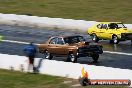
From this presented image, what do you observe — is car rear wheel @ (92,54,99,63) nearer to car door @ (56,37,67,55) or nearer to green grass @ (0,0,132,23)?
car door @ (56,37,67,55)

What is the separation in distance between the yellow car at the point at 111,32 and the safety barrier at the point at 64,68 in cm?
1089

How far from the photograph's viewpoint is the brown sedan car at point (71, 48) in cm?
2505

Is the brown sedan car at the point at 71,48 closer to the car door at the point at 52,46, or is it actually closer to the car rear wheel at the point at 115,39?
the car door at the point at 52,46

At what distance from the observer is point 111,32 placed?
110 feet

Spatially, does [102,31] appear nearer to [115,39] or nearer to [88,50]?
[115,39]

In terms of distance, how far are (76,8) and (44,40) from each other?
1386 cm

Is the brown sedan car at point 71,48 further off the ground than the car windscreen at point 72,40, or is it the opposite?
the car windscreen at point 72,40

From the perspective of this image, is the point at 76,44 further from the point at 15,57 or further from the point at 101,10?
the point at 101,10

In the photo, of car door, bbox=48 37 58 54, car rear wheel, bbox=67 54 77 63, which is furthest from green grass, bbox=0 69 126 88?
car door, bbox=48 37 58 54

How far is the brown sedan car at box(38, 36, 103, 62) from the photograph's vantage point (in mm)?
25047

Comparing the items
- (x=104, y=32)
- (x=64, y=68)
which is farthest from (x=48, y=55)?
(x=104, y=32)

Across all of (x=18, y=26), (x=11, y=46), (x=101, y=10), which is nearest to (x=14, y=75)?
(x=11, y=46)

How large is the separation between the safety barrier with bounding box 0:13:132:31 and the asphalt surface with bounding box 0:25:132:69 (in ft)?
2.79

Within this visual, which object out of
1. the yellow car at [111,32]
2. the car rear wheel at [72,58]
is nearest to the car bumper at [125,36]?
the yellow car at [111,32]
